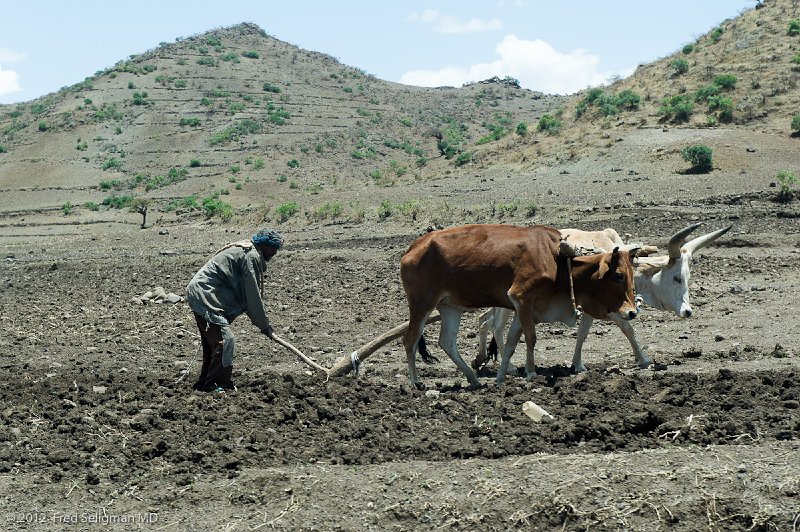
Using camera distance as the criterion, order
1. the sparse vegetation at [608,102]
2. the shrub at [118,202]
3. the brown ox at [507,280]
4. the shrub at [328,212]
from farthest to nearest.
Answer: the shrub at [118,202] < the sparse vegetation at [608,102] < the shrub at [328,212] < the brown ox at [507,280]

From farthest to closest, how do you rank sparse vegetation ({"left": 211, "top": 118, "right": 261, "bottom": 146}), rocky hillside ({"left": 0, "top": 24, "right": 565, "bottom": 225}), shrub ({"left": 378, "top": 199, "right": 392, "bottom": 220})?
1. sparse vegetation ({"left": 211, "top": 118, "right": 261, "bottom": 146})
2. rocky hillside ({"left": 0, "top": 24, "right": 565, "bottom": 225})
3. shrub ({"left": 378, "top": 199, "right": 392, "bottom": 220})

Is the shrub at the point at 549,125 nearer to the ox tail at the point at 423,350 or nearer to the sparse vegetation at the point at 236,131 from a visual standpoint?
the sparse vegetation at the point at 236,131

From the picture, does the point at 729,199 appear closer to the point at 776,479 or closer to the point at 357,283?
the point at 357,283

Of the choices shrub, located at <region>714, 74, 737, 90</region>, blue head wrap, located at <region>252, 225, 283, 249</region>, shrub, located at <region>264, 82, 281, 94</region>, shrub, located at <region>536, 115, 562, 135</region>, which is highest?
shrub, located at <region>264, 82, 281, 94</region>

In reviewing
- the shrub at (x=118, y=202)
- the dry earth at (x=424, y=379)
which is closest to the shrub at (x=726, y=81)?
the dry earth at (x=424, y=379)

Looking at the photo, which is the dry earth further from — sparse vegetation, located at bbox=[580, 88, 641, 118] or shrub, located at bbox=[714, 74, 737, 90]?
sparse vegetation, located at bbox=[580, 88, 641, 118]

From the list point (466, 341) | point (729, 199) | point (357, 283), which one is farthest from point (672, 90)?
point (466, 341)

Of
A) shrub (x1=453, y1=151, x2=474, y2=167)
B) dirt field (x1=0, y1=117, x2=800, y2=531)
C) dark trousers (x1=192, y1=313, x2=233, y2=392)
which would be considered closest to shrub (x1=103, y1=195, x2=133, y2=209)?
shrub (x1=453, y1=151, x2=474, y2=167)

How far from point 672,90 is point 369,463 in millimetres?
34472

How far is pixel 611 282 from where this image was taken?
32.5 feet

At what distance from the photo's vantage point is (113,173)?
188 ft

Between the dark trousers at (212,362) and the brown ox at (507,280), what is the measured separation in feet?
5.84

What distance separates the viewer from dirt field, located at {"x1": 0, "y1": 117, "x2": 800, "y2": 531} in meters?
6.23

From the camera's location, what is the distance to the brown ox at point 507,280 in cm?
965
